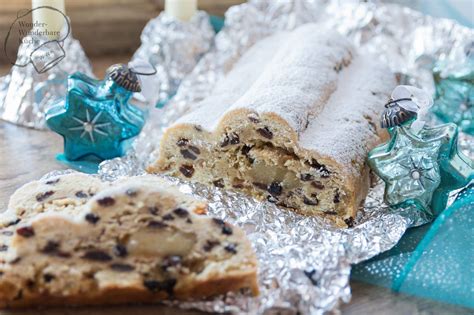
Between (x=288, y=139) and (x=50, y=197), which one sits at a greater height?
(x=288, y=139)

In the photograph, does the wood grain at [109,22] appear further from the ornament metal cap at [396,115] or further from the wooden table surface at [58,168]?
the ornament metal cap at [396,115]

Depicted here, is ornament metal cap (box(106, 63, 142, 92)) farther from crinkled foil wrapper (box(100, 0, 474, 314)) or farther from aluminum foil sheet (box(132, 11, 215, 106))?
aluminum foil sheet (box(132, 11, 215, 106))

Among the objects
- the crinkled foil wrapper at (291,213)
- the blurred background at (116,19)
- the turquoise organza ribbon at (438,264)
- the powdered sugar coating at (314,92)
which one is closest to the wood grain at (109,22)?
the blurred background at (116,19)

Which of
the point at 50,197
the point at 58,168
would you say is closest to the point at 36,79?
the point at 58,168

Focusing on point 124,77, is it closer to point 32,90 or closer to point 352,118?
point 32,90

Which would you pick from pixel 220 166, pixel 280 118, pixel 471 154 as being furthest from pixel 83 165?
pixel 471 154
